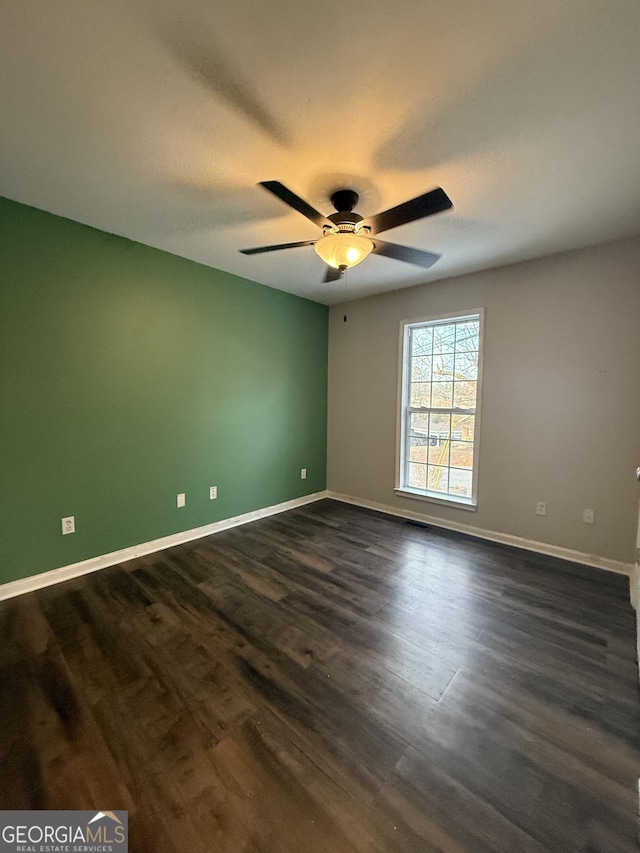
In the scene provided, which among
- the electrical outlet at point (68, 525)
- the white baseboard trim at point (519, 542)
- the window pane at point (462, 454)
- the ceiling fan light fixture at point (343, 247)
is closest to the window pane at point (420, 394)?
the window pane at point (462, 454)

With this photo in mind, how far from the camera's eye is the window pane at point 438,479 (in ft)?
12.1

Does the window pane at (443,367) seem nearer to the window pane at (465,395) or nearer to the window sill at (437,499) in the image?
the window pane at (465,395)

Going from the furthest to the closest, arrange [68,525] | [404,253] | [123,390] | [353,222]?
[123,390], [68,525], [404,253], [353,222]

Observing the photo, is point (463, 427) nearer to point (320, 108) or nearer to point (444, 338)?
point (444, 338)

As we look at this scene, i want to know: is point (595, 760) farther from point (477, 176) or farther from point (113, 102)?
point (113, 102)

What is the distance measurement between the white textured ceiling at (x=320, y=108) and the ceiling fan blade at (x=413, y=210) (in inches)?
12.5

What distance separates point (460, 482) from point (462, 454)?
297mm

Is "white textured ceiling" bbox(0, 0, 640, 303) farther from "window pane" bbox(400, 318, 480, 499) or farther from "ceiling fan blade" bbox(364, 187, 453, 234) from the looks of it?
"window pane" bbox(400, 318, 480, 499)

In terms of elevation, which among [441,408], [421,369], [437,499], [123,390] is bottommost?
[437,499]

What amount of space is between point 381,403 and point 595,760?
319 cm

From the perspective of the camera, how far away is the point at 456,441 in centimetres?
358

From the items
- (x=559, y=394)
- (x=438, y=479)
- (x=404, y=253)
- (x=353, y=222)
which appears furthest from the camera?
(x=438, y=479)

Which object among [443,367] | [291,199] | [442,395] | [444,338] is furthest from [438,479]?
[291,199]

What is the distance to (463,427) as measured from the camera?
3521 millimetres
